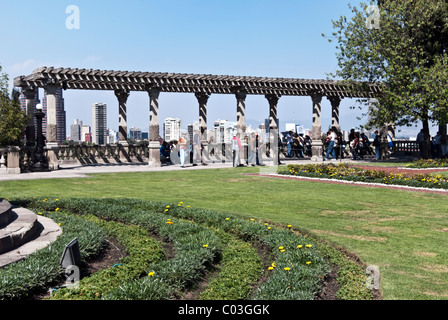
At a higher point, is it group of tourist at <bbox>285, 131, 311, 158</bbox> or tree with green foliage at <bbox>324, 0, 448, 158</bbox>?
tree with green foliage at <bbox>324, 0, 448, 158</bbox>

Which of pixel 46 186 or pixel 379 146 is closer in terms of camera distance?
pixel 46 186

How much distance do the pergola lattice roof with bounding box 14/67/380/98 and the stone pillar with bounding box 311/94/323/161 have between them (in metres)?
0.53

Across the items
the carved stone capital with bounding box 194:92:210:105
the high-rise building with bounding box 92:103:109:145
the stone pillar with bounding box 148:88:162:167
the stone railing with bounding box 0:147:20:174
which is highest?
the high-rise building with bounding box 92:103:109:145

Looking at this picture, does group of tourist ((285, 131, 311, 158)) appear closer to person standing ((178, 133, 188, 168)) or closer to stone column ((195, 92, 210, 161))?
stone column ((195, 92, 210, 161))

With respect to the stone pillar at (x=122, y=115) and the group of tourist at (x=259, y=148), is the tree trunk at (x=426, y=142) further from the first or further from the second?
the stone pillar at (x=122, y=115)

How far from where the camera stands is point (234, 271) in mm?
5375

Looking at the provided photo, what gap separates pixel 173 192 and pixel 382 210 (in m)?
5.56

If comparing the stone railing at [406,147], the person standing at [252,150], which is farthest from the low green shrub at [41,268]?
the stone railing at [406,147]

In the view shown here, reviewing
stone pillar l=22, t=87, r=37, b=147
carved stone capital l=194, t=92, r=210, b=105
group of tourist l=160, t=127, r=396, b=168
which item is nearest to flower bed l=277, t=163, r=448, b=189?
group of tourist l=160, t=127, r=396, b=168

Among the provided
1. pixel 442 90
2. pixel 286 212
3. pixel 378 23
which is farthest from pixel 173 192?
pixel 378 23

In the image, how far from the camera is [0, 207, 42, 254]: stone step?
19.2 feet

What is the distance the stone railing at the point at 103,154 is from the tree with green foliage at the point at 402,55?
12689 mm

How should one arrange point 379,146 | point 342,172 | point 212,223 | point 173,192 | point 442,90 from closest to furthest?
point 212,223 < point 173,192 < point 342,172 < point 442,90 < point 379,146
